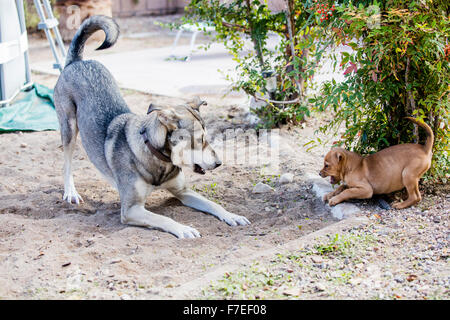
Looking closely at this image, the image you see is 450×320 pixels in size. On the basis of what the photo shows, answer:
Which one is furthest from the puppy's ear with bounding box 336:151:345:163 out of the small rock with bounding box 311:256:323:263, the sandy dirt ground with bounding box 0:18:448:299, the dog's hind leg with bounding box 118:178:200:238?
the dog's hind leg with bounding box 118:178:200:238

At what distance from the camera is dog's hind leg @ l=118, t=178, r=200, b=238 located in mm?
4117

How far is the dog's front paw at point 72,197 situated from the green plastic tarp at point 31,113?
7.93 feet

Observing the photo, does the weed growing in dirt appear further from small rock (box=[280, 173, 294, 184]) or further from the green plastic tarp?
the green plastic tarp

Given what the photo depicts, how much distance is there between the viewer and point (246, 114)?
7.46 metres

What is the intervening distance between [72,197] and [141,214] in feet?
3.32

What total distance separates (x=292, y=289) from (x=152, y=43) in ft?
40.7

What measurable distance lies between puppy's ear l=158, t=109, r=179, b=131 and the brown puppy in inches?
50.6

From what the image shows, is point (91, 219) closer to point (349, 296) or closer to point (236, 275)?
point (236, 275)

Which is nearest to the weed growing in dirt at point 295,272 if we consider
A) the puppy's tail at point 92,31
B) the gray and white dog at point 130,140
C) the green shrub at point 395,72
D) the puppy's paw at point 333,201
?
the puppy's paw at point 333,201

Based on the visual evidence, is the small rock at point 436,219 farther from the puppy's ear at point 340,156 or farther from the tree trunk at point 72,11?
the tree trunk at point 72,11

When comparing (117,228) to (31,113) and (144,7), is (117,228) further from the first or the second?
(144,7)

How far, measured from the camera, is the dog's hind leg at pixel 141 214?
4117mm

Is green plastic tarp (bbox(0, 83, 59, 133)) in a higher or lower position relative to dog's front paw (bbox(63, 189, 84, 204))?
higher

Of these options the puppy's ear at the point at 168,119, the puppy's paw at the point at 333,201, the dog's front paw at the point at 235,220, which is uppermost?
the puppy's ear at the point at 168,119
